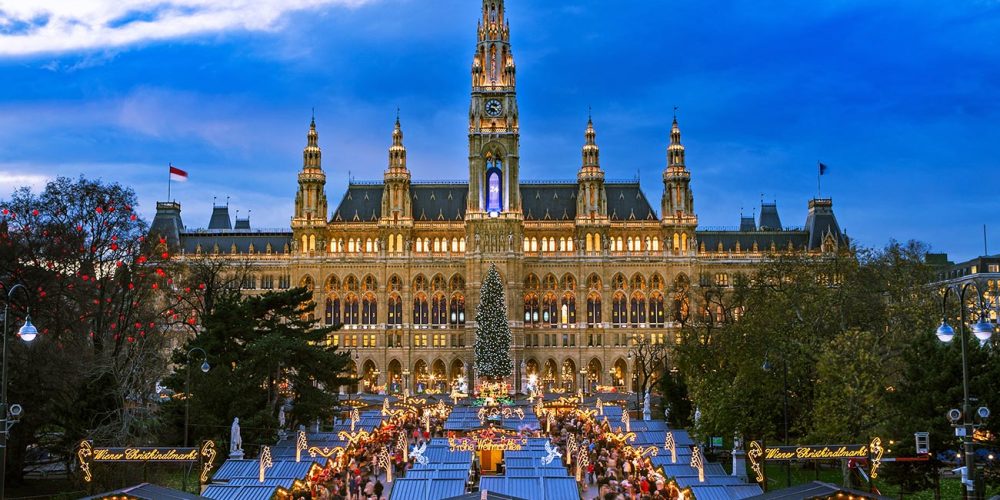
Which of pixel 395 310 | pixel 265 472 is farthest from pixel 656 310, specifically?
pixel 265 472

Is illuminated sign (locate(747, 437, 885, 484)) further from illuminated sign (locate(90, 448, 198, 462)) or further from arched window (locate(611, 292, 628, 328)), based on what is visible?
arched window (locate(611, 292, 628, 328))

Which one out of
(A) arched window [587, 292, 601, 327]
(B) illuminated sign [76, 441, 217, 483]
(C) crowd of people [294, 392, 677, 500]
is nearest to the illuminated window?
(A) arched window [587, 292, 601, 327]

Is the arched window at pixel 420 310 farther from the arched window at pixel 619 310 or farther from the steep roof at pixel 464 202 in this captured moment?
the arched window at pixel 619 310

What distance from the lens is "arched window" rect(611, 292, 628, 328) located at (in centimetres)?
11694

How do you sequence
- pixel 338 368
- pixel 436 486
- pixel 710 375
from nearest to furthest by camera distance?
pixel 436 486 → pixel 710 375 → pixel 338 368

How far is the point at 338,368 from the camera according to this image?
63.0 meters

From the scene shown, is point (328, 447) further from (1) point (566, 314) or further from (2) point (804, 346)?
(1) point (566, 314)

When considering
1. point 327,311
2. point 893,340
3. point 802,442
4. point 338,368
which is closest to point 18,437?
point 338,368

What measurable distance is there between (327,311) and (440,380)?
1577cm

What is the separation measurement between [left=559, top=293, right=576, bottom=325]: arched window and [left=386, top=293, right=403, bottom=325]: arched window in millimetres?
19076

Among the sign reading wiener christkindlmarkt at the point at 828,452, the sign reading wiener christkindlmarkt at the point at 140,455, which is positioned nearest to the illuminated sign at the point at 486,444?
the sign reading wiener christkindlmarkt at the point at 140,455

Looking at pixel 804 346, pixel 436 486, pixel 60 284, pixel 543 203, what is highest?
pixel 543 203

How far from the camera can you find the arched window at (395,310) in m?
117

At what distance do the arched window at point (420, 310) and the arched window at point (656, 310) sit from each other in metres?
26.6
